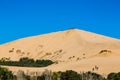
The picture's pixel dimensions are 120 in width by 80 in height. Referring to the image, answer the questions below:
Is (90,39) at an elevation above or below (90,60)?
above

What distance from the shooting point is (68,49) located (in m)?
130

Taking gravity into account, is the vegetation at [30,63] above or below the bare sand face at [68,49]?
below

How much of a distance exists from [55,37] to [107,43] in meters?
25.4

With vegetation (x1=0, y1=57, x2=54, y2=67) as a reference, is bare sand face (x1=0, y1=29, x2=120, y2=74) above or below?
above

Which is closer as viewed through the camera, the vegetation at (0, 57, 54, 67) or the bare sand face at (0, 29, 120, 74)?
the bare sand face at (0, 29, 120, 74)

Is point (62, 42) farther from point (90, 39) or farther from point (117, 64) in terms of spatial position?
point (117, 64)

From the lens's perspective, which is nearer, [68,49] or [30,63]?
[30,63]

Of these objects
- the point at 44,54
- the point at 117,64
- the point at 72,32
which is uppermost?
the point at 72,32

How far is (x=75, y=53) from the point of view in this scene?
4845 inches

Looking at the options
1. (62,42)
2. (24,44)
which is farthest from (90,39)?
(24,44)

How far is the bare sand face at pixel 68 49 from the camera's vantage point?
330 ft

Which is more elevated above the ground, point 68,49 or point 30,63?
point 68,49

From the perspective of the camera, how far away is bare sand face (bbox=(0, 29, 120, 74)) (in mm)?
100562

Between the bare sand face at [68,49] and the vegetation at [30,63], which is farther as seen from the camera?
the vegetation at [30,63]
